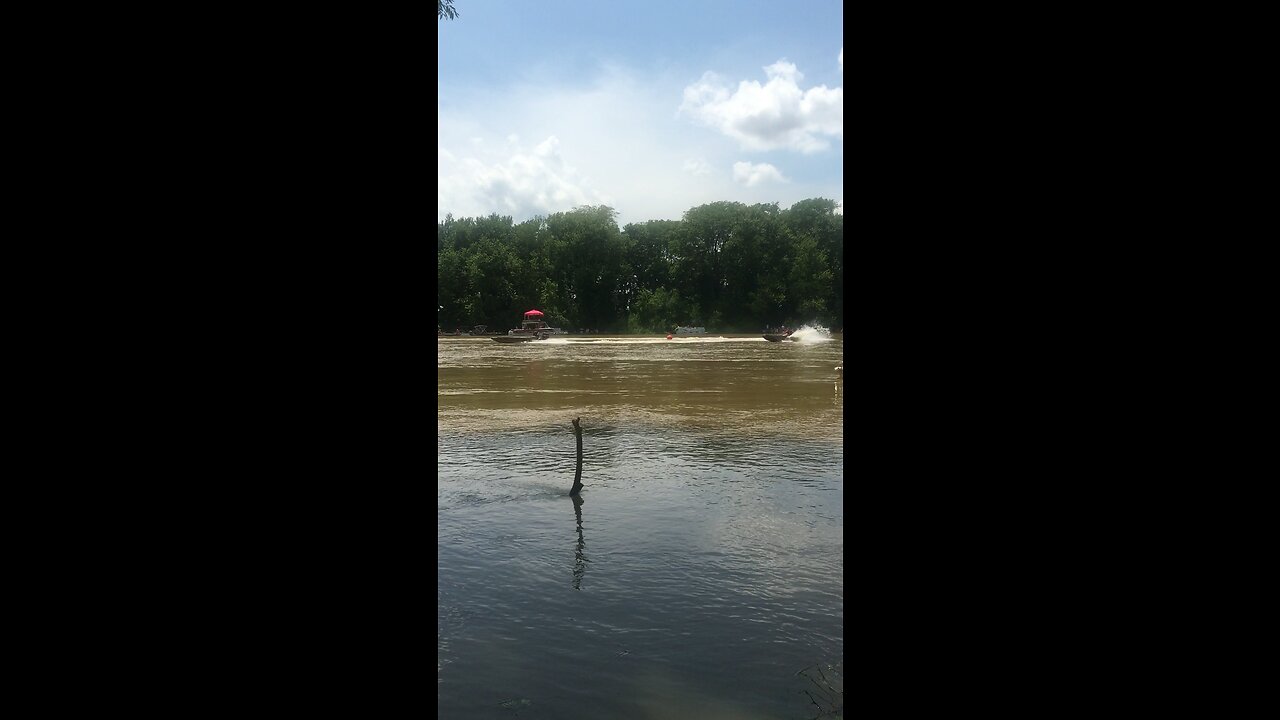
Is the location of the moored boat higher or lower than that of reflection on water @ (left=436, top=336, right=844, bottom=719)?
higher

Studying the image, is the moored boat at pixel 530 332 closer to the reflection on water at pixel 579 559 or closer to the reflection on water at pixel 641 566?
the reflection on water at pixel 641 566

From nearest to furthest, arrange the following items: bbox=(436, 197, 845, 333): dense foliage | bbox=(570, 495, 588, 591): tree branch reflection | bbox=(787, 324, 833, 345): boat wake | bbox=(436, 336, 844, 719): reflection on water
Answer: bbox=(436, 336, 844, 719): reflection on water, bbox=(570, 495, 588, 591): tree branch reflection, bbox=(787, 324, 833, 345): boat wake, bbox=(436, 197, 845, 333): dense foliage

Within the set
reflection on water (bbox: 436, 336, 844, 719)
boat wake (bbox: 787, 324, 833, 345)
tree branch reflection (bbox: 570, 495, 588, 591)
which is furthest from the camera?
boat wake (bbox: 787, 324, 833, 345)

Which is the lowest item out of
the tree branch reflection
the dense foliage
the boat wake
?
the tree branch reflection

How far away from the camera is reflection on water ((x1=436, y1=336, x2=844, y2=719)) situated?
7.36m

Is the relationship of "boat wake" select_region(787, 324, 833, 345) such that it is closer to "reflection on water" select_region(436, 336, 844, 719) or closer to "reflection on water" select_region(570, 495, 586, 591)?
"reflection on water" select_region(436, 336, 844, 719)

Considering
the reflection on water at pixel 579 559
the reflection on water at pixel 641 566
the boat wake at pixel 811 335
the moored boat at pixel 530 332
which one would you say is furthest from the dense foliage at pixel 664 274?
the reflection on water at pixel 579 559

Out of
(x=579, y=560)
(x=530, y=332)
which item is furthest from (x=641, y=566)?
(x=530, y=332)

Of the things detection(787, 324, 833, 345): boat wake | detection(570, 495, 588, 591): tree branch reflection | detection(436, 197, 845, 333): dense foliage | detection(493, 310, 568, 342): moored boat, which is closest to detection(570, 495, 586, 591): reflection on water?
detection(570, 495, 588, 591): tree branch reflection

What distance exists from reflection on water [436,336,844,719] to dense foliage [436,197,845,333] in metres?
67.4
